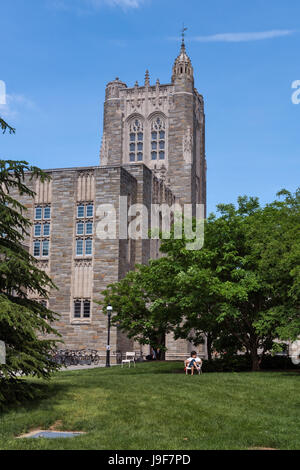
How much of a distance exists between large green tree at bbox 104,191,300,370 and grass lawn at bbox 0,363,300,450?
7.25 metres

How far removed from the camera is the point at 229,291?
24547mm

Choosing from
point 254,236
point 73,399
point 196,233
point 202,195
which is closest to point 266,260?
point 254,236

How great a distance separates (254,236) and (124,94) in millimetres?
58819

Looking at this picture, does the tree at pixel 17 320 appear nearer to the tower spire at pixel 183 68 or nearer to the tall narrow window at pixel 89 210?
the tall narrow window at pixel 89 210

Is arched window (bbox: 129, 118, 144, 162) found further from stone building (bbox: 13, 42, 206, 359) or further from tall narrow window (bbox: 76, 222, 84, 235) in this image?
tall narrow window (bbox: 76, 222, 84, 235)

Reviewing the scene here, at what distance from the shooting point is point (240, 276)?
26.8m

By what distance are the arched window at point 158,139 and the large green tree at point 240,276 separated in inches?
1871

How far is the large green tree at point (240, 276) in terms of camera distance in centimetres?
2505

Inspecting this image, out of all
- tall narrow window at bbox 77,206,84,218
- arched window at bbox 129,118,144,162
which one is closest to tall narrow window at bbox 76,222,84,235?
tall narrow window at bbox 77,206,84,218

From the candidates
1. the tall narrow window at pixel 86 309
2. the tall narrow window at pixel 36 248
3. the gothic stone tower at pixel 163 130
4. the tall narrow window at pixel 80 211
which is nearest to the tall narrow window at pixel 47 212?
the tall narrow window at pixel 36 248

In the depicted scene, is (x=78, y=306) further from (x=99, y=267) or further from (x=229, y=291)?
(x=229, y=291)

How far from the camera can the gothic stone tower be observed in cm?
7394

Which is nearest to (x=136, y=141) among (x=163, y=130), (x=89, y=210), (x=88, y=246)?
(x=163, y=130)

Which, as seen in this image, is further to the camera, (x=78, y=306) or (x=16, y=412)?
(x=78, y=306)
